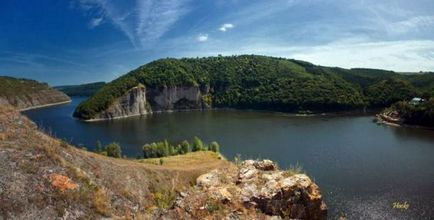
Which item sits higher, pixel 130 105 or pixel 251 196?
pixel 130 105

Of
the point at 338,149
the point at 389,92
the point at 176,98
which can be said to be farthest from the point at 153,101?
the point at 338,149

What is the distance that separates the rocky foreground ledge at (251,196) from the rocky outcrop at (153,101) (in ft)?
454

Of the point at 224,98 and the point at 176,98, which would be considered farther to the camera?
the point at 224,98

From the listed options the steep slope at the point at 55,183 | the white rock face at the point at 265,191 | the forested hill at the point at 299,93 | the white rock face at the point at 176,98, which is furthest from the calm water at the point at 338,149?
the white rock face at the point at 176,98

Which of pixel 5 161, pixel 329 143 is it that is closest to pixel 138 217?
pixel 5 161

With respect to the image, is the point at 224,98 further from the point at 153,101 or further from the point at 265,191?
the point at 265,191

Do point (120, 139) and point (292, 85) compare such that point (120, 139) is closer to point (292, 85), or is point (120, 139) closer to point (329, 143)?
point (329, 143)

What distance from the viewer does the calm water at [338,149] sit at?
1825 inches

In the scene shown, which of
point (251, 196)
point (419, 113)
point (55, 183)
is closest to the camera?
point (55, 183)

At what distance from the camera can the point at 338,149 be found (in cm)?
7769

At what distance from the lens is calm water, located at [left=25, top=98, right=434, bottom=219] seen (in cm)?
4634

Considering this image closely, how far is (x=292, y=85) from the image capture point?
184875mm

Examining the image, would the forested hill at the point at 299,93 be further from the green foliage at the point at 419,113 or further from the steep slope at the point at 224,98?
the green foliage at the point at 419,113

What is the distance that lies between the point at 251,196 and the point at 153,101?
559ft
